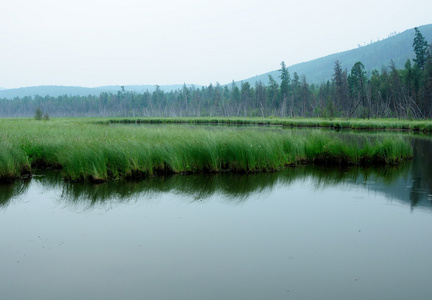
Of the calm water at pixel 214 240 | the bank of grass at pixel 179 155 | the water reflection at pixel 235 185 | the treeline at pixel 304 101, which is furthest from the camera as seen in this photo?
the treeline at pixel 304 101

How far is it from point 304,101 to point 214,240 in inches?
3188

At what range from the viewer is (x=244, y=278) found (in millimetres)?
4949

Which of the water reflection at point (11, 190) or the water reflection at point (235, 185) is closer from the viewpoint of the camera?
the water reflection at point (11, 190)

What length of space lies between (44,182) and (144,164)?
310cm

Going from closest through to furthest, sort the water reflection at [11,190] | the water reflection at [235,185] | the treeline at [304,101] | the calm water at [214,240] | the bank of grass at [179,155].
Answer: the calm water at [214,240] < the water reflection at [11,190] < the water reflection at [235,185] < the bank of grass at [179,155] < the treeline at [304,101]

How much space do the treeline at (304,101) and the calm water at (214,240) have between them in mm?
47469

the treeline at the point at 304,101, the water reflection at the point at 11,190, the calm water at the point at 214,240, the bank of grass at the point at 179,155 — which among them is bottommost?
the calm water at the point at 214,240

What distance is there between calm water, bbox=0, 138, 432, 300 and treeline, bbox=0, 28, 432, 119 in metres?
47.5

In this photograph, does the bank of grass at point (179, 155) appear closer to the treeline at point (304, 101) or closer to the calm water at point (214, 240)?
the calm water at point (214, 240)

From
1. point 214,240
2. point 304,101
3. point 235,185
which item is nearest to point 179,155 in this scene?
point 235,185

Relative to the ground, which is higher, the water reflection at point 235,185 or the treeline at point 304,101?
the treeline at point 304,101

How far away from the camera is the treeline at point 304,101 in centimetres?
6207

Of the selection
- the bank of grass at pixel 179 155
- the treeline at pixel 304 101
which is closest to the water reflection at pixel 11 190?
the bank of grass at pixel 179 155

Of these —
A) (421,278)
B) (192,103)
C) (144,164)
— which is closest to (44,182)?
(144,164)
